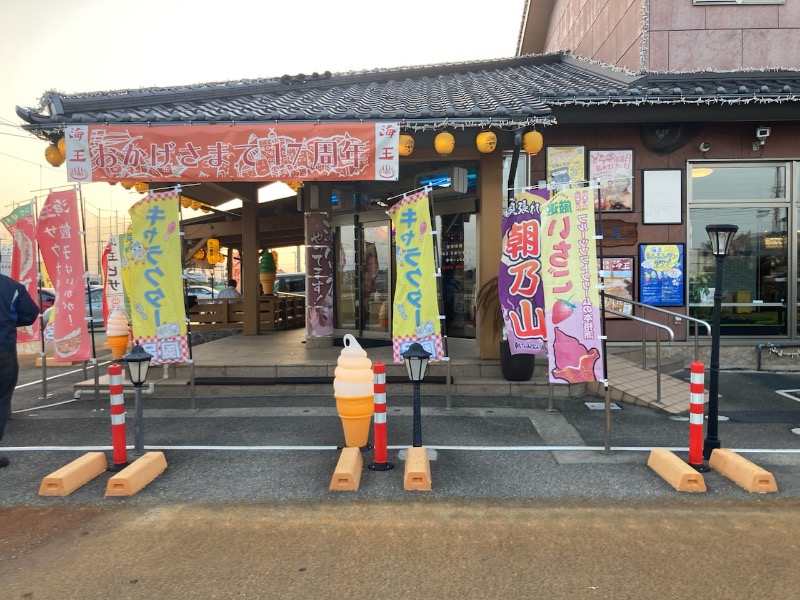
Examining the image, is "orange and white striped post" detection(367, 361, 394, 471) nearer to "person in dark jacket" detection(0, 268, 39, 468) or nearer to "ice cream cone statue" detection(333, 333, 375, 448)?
"ice cream cone statue" detection(333, 333, 375, 448)

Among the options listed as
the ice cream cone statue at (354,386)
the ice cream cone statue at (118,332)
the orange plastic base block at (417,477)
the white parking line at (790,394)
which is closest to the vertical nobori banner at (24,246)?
the ice cream cone statue at (118,332)

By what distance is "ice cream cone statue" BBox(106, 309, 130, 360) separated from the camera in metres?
8.55

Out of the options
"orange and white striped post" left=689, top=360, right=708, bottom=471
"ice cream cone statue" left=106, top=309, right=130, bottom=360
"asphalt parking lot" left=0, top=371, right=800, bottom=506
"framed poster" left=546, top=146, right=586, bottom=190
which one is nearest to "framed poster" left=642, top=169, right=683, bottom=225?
"framed poster" left=546, top=146, right=586, bottom=190

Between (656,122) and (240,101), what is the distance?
7.24 meters

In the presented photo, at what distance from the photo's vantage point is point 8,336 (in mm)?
5355

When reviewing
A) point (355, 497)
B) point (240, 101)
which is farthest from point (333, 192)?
point (355, 497)

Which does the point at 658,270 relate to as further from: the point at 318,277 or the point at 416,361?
the point at 416,361

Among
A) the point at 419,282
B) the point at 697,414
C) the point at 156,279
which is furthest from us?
the point at 156,279

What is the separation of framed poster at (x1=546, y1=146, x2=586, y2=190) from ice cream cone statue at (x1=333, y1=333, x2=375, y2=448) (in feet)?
19.3

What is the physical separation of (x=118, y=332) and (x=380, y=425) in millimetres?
A: 5730

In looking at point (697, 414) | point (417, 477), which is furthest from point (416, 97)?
point (417, 477)

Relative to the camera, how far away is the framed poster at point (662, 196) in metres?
9.43

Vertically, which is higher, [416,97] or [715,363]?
[416,97]

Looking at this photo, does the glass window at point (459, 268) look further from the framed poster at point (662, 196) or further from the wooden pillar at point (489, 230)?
the framed poster at point (662, 196)
